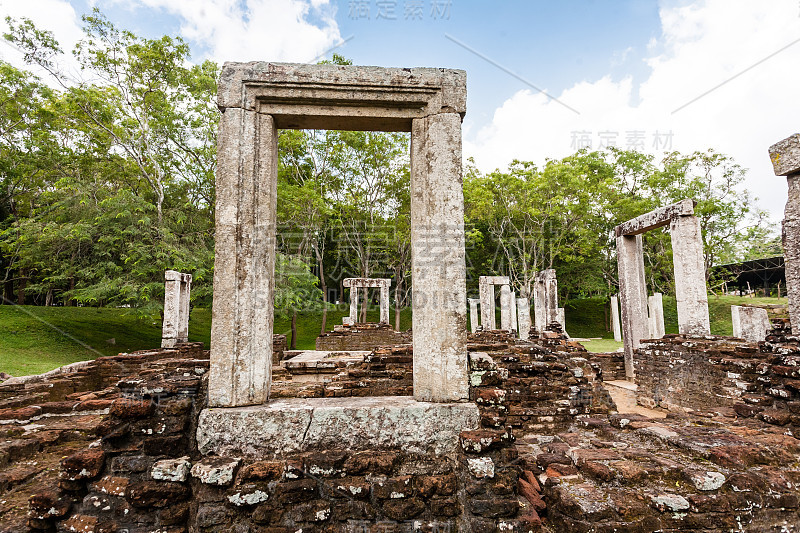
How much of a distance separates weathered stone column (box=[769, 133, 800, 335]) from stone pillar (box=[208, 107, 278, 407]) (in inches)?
266

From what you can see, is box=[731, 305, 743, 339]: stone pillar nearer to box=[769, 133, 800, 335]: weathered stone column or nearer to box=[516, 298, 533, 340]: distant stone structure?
box=[516, 298, 533, 340]: distant stone structure

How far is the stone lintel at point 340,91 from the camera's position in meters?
2.72

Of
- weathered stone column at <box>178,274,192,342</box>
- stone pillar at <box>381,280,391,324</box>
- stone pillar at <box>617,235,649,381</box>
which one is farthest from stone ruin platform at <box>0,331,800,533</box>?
stone pillar at <box>381,280,391,324</box>

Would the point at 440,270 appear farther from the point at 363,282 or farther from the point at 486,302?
the point at 363,282

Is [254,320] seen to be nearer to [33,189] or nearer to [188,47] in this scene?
[188,47]

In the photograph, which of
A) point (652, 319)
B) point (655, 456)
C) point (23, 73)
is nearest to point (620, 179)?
point (652, 319)

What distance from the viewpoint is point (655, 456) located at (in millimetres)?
2920

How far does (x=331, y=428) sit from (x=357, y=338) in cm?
1344

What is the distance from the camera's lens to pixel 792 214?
17.6 feet

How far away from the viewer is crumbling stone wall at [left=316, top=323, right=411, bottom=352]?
15646 millimetres

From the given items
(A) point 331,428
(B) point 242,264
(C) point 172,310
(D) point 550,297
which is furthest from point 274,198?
(D) point 550,297

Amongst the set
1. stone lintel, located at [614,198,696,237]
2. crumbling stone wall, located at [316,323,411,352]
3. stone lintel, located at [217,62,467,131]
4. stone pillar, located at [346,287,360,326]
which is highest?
stone lintel, located at [614,198,696,237]

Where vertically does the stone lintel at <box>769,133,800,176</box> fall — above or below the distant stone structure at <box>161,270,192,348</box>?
above

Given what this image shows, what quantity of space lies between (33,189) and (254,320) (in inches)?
892
